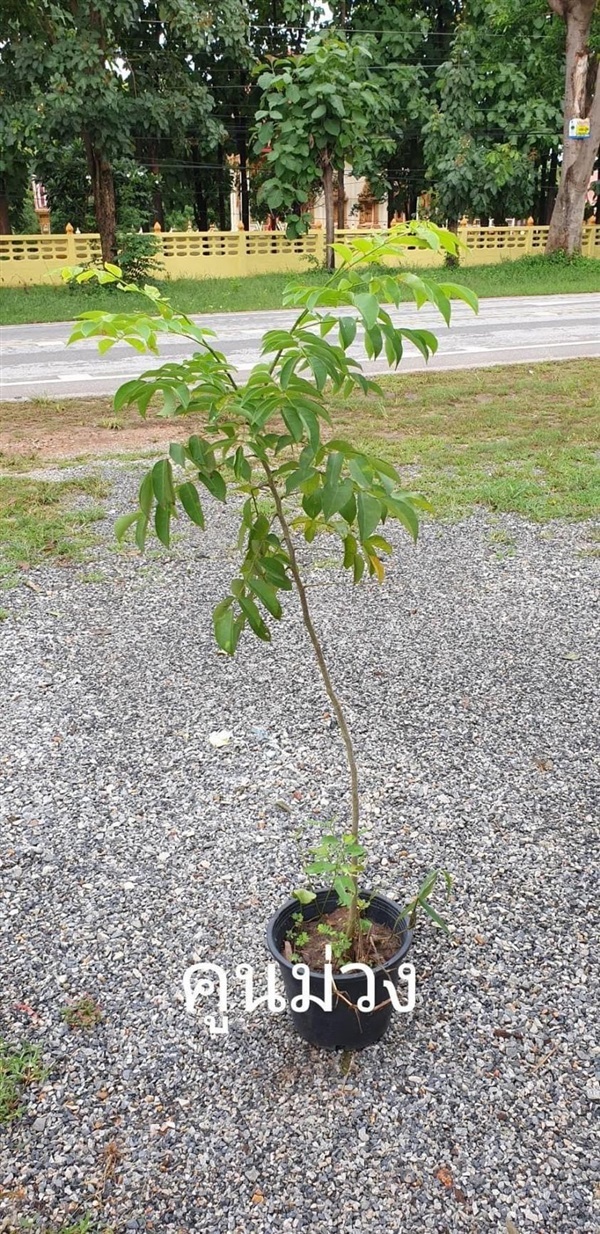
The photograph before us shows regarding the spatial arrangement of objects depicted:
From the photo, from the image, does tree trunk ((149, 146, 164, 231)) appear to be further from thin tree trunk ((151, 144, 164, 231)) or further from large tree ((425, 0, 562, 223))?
large tree ((425, 0, 562, 223))

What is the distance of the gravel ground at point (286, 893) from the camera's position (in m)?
1.78

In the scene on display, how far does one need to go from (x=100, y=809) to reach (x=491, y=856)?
1186mm

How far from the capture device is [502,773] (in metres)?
3.05

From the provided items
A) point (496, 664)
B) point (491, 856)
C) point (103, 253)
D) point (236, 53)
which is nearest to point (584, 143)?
point (236, 53)

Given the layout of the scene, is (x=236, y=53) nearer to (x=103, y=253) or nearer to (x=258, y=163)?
(x=103, y=253)

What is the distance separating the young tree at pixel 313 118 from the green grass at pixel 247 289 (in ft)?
6.03

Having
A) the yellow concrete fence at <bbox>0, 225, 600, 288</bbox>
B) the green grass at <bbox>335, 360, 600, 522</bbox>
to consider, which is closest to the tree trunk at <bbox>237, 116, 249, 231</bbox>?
the yellow concrete fence at <bbox>0, 225, 600, 288</bbox>

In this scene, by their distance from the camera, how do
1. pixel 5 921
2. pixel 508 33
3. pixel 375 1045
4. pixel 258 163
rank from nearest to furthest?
pixel 375 1045 → pixel 5 921 → pixel 508 33 → pixel 258 163

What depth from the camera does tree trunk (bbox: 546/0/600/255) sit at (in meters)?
18.8

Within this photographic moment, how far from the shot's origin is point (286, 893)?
2533mm

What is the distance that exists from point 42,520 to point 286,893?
11.6ft

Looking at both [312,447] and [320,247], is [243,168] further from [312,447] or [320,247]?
[312,447]

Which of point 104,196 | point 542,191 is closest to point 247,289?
point 104,196

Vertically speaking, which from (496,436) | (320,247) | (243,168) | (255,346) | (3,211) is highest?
(243,168)
